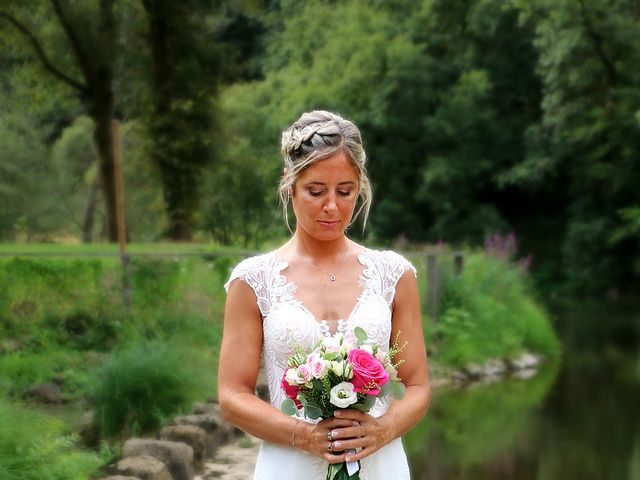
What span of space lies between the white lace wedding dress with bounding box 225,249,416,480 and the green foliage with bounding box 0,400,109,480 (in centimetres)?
275

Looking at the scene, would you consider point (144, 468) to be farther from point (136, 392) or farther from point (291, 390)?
point (291, 390)

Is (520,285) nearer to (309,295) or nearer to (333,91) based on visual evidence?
(309,295)

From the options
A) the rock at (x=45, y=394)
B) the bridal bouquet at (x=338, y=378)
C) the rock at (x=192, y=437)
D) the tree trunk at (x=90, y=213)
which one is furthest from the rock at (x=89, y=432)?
the tree trunk at (x=90, y=213)

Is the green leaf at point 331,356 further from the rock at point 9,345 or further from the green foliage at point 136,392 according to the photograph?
the rock at point 9,345

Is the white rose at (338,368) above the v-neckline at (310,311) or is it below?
below

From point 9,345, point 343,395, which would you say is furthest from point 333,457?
point 9,345

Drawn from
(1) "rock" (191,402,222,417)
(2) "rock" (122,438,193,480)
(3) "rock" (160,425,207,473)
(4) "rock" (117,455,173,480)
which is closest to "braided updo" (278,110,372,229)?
(4) "rock" (117,455,173,480)

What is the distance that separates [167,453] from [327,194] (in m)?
4.35

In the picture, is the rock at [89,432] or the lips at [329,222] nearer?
the lips at [329,222]

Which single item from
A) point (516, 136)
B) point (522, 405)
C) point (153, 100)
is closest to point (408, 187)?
point (516, 136)

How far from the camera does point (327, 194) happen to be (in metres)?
2.65

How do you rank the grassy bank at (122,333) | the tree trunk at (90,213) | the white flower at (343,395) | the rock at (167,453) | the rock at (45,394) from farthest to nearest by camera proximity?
the tree trunk at (90,213) → the rock at (45,394) → the grassy bank at (122,333) → the rock at (167,453) → the white flower at (343,395)

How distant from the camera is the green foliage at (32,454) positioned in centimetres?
522

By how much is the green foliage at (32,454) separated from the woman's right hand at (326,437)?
296 cm
